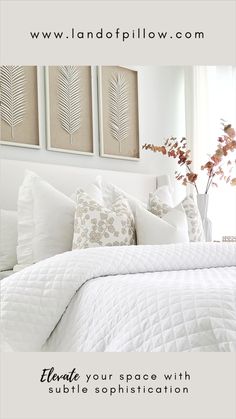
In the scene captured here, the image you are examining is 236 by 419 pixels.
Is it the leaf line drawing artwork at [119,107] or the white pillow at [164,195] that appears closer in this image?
the white pillow at [164,195]

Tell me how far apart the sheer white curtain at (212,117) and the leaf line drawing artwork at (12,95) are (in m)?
1.48

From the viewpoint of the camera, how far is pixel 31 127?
3.00m

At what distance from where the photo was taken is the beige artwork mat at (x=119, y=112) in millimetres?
3393

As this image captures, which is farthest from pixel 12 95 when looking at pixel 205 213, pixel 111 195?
pixel 205 213

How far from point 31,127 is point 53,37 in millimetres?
1408

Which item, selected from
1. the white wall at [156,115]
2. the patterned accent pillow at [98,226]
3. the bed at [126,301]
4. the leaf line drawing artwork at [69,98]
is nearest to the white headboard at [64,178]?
the white wall at [156,115]

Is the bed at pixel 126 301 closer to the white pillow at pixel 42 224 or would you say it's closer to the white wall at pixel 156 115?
the white pillow at pixel 42 224

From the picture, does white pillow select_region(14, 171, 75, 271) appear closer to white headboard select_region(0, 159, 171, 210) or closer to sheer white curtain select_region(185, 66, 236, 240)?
white headboard select_region(0, 159, 171, 210)

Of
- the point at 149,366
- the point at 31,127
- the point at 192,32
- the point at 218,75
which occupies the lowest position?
the point at 149,366

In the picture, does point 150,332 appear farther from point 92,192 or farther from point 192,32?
point 92,192

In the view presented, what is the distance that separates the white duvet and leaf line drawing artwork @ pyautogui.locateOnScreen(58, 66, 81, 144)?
5.31ft

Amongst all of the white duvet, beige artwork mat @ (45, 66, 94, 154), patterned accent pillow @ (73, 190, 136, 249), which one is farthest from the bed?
beige artwork mat @ (45, 66, 94, 154)

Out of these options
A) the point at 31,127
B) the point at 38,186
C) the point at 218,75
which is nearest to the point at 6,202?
the point at 38,186

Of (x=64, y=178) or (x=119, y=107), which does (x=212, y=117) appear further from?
(x=64, y=178)
